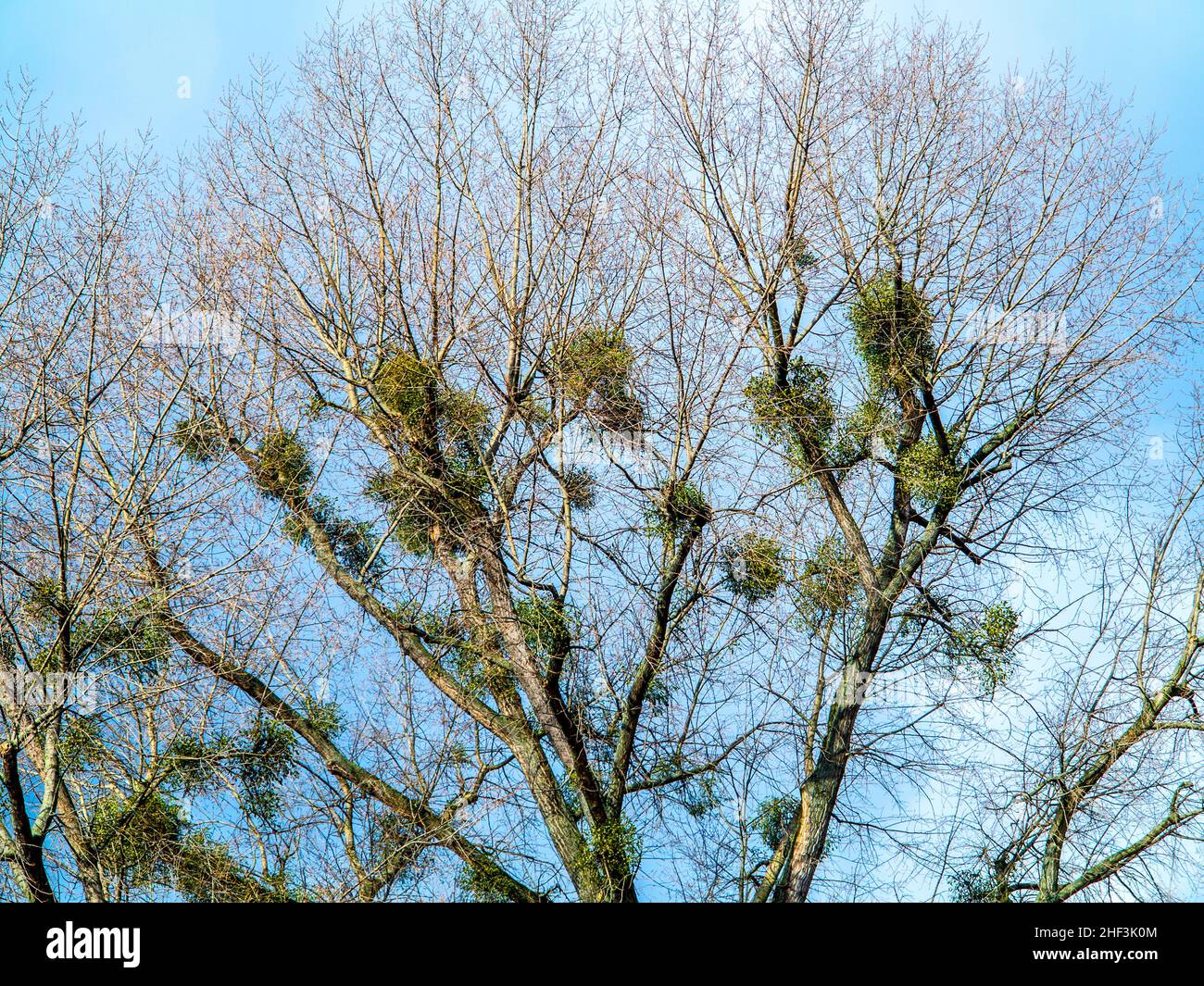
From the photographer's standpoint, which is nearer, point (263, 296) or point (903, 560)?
point (263, 296)

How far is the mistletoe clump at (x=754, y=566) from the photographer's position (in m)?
7.78

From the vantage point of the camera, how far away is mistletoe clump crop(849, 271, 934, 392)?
28.1 feet

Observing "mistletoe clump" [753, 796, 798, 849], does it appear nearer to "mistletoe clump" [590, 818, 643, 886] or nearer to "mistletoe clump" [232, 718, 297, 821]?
"mistletoe clump" [590, 818, 643, 886]

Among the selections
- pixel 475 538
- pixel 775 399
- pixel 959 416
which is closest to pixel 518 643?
pixel 475 538

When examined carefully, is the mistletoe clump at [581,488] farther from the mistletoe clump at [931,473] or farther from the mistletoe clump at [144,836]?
the mistletoe clump at [144,836]

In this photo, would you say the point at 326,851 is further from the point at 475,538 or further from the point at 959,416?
the point at 959,416

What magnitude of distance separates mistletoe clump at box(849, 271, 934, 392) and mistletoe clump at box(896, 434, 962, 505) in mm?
532

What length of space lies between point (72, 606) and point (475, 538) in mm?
2819

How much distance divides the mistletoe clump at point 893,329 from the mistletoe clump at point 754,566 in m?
1.80

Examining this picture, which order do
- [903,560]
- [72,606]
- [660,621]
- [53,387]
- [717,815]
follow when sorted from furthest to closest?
[903,560] → [717,815] → [660,621] → [53,387] → [72,606]

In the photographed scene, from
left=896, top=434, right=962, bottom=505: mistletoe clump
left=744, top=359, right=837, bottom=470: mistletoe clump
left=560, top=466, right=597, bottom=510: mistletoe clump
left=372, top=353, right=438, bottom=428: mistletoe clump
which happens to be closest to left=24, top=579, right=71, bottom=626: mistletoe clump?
left=372, top=353, right=438, bottom=428: mistletoe clump

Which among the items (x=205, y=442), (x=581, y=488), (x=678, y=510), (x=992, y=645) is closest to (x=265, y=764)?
(x=205, y=442)

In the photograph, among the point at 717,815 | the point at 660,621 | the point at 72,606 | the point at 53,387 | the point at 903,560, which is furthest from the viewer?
the point at 903,560
